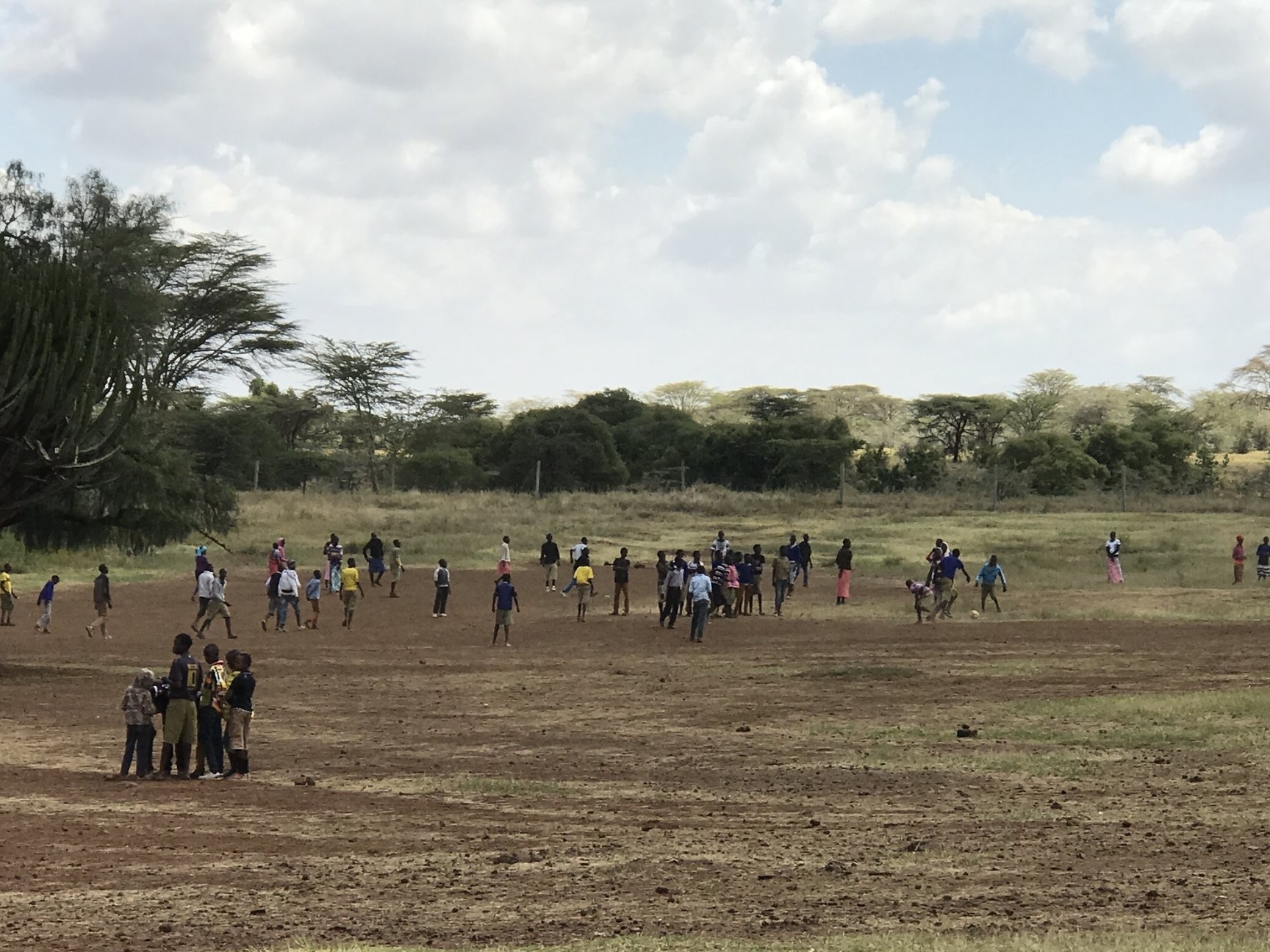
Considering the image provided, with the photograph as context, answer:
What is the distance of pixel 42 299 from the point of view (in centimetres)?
2383

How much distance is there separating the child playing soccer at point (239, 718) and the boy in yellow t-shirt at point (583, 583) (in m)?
18.5

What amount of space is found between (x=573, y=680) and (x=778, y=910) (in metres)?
14.4

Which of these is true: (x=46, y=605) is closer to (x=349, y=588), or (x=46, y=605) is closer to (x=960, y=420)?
(x=349, y=588)

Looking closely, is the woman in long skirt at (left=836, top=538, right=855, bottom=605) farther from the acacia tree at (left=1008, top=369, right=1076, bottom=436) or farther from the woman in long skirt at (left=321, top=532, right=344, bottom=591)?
the acacia tree at (left=1008, top=369, right=1076, bottom=436)

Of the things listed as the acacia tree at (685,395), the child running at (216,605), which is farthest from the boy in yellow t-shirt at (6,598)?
the acacia tree at (685,395)

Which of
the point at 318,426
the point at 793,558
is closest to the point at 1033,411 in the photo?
the point at 318,426

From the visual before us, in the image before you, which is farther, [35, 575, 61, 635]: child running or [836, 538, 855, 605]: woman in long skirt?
[836, 538, 855, 605]: woman in long skirt

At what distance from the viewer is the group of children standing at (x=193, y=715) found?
1559 cm

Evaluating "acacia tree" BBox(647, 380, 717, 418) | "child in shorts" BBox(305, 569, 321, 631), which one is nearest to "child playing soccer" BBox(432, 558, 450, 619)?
"child in shorts" BBox(305, 569, 321, 631)

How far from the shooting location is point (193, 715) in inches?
623

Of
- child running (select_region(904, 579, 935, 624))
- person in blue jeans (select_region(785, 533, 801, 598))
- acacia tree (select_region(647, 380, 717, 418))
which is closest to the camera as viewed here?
child running (select_region(904, 579, 935, 624))

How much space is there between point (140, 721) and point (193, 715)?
514 mm

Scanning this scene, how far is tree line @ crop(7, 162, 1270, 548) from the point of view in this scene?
2472 cm

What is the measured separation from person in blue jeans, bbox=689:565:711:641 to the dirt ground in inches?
132
